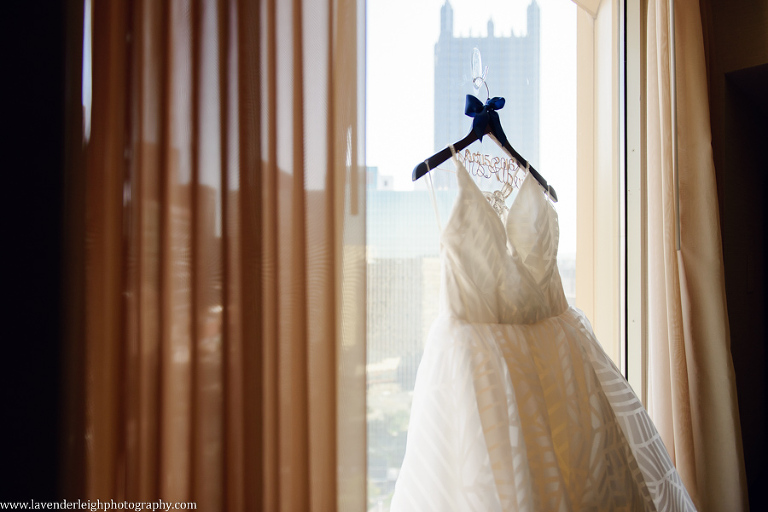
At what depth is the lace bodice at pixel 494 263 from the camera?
0.75 m

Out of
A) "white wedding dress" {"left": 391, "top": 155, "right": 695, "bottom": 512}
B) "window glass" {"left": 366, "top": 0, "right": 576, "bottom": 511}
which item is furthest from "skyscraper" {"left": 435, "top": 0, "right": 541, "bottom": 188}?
"white wedding dress" {"left": 391, "top": 155, "right": 695, "bottom": 512}

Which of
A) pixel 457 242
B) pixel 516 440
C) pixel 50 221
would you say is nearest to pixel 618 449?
pixel 516 440

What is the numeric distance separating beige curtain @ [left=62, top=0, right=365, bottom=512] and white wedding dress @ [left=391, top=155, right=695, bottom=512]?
135 millimetres

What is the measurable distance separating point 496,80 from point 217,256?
1.01 m

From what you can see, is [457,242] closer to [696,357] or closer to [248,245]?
[248,245]

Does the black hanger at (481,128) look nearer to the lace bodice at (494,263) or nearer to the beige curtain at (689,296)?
the lace bodice at (494,263)

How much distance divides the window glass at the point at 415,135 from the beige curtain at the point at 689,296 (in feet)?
1.08

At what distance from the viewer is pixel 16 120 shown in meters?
0.41

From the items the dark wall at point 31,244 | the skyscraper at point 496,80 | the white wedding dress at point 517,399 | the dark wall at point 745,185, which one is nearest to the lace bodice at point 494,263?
the white wedding dress at point 517,399

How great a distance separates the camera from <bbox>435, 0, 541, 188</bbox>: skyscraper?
1.07m

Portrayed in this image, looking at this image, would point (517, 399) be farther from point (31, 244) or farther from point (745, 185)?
point (745, 185)

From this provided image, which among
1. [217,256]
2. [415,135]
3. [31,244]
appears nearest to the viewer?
[31,244]

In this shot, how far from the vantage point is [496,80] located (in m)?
1.19

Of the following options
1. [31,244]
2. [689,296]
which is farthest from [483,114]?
[689,296]
